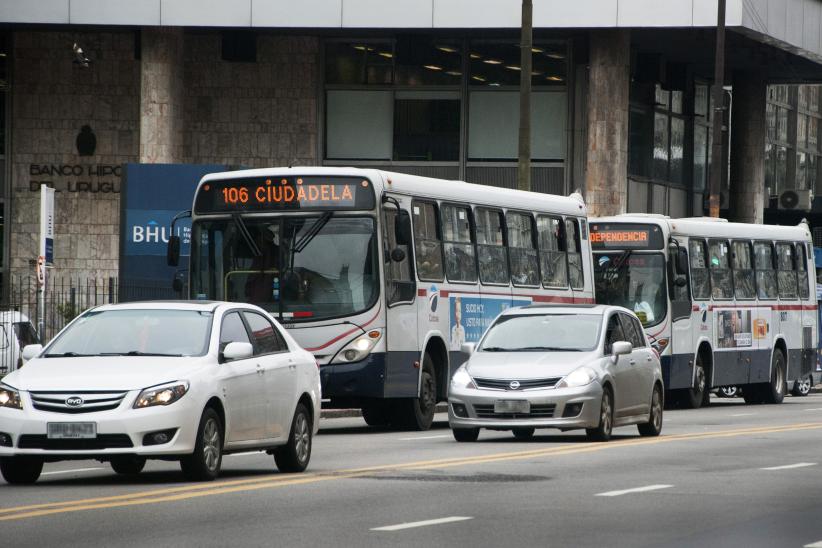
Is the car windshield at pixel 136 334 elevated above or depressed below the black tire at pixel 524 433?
above

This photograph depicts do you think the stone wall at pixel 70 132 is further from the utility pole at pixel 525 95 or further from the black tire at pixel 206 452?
the black tire at pixel 206 452

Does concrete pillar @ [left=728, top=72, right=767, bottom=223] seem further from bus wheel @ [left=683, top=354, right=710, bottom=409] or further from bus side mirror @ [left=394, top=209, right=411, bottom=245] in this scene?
bus side mirror @ [left=394, top=209, right=411, bottom=245]

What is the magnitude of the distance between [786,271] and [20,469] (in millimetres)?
24397

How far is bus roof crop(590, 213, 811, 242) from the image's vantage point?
31531mm

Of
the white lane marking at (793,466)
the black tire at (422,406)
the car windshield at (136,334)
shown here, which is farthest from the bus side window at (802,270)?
the car windshield at (136,334)

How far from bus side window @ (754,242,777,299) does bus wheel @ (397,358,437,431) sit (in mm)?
12455

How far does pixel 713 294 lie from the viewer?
3288cm

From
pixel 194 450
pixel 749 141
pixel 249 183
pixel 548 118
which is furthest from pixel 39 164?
pixel 194 450

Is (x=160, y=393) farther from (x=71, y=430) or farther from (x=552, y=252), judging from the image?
(x=552, y=252)

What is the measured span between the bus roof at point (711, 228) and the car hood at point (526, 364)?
11.6m

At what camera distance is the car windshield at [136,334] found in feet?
47.7

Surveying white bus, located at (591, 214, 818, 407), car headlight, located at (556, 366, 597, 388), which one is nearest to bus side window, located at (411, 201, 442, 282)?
car headlight, located at (556, 366, 597, 388)

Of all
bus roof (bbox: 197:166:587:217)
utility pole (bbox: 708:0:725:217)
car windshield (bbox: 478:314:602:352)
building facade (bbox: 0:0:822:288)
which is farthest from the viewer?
building facade (bbox: 0:0:822:288)

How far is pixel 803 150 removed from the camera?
71.2 m
